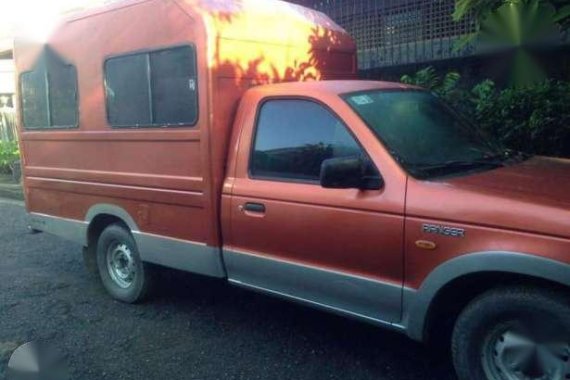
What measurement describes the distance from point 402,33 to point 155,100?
504 centimetres

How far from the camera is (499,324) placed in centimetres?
318

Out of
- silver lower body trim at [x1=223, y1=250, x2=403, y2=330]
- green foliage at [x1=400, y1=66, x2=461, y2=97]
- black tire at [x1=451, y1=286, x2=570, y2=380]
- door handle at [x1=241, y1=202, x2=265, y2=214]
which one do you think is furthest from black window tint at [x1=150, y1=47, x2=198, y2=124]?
green foliage at [x1=400, y1=66, x2=461, y2=97]

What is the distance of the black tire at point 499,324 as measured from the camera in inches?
117

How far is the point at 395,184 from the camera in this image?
3471 millimetres

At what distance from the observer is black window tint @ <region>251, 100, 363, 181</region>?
3.88 m

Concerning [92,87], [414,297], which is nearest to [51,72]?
[92,87]

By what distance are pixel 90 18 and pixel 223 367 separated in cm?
324

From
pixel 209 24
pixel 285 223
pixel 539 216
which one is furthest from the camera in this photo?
pixel 209 24

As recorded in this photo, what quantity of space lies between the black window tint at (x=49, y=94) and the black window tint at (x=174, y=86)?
1.16 metres

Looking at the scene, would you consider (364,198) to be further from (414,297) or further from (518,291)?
(518,291)

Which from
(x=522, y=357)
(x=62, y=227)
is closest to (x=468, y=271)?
(x=522, y=357)

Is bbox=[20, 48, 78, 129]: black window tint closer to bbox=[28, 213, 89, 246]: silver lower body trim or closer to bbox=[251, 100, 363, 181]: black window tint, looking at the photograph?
bbox=[28, 213, 89, 246]: silver lower body trim

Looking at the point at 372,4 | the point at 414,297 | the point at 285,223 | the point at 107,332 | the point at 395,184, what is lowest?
the point at 107,332

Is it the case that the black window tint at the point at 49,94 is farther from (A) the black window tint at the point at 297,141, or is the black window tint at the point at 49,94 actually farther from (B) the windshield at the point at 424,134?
(B) the windshield at the point at 424,134
